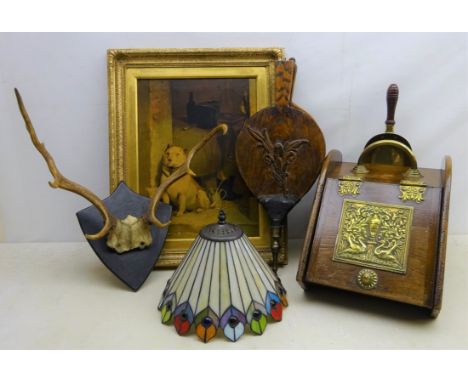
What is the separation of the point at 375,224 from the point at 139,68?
89 cm

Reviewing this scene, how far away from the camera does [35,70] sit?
54.4 inches

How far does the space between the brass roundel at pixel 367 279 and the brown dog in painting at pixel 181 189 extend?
558mm

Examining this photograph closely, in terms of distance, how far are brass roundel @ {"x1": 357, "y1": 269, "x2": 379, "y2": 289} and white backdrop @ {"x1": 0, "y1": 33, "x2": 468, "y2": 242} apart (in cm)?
50

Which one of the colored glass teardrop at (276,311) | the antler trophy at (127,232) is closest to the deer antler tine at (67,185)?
the antler trophy at (127,232)

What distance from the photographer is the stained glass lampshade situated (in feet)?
3.13

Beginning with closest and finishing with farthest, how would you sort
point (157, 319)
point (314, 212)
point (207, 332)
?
1. point (207, 332)
2. point (157, 319)
3. point (314, 212)

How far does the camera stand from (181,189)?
1.35 m

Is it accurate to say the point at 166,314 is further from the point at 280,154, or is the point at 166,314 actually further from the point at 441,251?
the point at 441,251

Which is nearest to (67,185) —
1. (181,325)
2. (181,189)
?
(181,189)

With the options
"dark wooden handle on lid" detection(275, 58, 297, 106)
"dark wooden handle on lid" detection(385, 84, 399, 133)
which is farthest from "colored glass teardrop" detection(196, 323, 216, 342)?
"dark wooden handle on lid" detection(385, 84, 399, 133)

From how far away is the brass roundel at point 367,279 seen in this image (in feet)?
3.38

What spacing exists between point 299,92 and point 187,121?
41 cm

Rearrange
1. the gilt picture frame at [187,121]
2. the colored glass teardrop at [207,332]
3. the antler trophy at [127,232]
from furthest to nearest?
the gilt picture frame at [187,121] < the antler trophy at [127,232] < the colored glass teardrop at [207,332]

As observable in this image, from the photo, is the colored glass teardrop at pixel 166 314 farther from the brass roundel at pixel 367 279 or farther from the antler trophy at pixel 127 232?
the brass roundel at pixel 367 279
